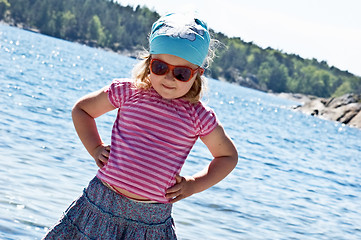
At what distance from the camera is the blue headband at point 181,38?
2.62m

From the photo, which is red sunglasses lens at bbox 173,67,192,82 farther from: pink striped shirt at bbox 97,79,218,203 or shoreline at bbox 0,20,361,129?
shoreline at bbox 0,20,361,129

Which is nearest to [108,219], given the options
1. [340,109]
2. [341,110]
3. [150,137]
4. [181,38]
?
[150,137]

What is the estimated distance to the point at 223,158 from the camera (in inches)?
109

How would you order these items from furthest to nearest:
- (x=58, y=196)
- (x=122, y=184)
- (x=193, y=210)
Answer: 1. (x=193, y=210)
2. (x=58, y=196)
3. (x=122, y=184)

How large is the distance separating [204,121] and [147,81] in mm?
323

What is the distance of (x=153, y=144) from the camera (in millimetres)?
2631

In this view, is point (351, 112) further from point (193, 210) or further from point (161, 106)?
point (161, 106)

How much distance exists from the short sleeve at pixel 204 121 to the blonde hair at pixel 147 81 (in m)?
0.06

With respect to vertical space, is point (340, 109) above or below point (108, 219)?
below

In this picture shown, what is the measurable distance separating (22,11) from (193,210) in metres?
126

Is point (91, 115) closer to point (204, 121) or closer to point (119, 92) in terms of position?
point (119, 92)

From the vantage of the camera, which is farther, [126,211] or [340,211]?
[340,211]

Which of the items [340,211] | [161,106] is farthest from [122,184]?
[340,211]

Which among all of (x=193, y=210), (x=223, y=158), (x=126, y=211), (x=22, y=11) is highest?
(x=223, y=158)
